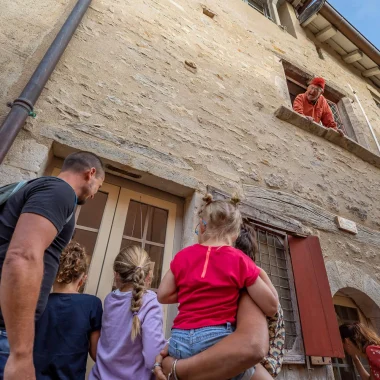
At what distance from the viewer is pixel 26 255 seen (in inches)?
36.4

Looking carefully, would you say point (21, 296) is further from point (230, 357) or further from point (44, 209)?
point (230, 357)

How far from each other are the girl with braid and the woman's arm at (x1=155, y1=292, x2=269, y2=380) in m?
0.36

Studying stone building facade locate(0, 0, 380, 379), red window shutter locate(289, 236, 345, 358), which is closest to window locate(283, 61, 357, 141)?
stone building facade locate(0, 0, 380, 379)

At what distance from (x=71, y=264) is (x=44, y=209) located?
2.13 feet

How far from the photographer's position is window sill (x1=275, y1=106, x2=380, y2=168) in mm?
4152

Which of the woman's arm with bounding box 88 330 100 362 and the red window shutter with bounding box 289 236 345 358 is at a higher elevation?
the red window shutter with bounding box 289 236 345 358

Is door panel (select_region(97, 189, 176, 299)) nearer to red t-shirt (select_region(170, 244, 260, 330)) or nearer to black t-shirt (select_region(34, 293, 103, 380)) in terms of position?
black t-shirt (select_region(34, 293, 103, 380))

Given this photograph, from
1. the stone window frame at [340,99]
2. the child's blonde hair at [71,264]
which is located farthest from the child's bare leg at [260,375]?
the stone window frame at [340,99]

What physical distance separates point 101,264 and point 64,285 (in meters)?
0.51

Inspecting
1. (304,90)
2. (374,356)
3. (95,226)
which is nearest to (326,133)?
(304,90)

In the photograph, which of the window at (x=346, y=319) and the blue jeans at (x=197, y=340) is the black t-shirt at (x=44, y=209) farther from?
the window at (x=346, y=319)

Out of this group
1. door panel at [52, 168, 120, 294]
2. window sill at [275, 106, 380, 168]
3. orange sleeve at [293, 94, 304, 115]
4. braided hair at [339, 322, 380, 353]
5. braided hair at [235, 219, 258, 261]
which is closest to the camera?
braided hair at [235, 219, 258, 261]

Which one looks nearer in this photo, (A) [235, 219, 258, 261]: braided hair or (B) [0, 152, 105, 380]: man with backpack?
(B) [0, 152, 105, 380]: man with backpack

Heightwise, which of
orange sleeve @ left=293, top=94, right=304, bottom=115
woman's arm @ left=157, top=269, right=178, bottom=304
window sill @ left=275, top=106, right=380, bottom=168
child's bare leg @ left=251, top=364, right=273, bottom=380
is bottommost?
child's bare leg @ left=251, top=364, right=273, bottom=380
